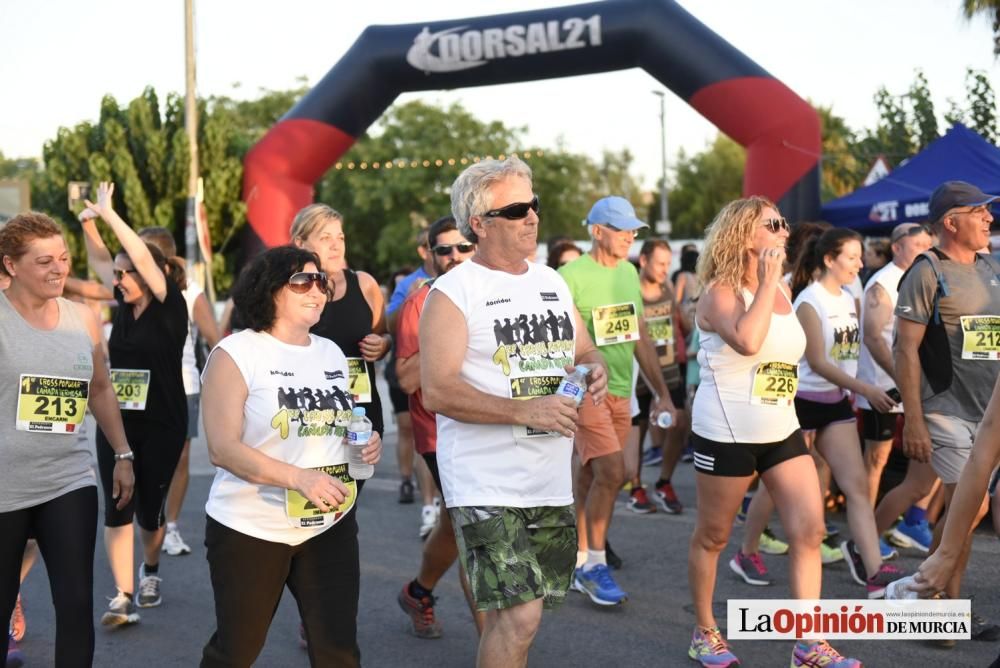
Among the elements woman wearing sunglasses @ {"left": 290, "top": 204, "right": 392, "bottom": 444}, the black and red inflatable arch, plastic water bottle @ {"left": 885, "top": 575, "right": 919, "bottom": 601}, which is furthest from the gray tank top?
the black and red inflatable arch

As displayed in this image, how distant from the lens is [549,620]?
5.27 metres

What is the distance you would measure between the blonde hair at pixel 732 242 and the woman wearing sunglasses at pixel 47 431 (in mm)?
2485

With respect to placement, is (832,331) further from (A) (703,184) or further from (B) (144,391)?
(A) (703,184)

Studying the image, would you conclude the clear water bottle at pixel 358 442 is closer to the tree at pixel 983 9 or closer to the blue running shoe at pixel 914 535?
the blue running shoe at pixel 914 535

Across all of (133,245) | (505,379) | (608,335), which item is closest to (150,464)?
(133,245)

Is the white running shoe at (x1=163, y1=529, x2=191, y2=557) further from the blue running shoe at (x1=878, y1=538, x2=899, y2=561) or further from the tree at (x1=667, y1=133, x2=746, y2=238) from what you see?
the tree at (x1=667, y1=133, x2=746, y2=238)

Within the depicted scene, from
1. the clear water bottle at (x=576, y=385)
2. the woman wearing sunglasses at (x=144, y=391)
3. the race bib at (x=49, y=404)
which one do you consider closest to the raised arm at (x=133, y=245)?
the woman wearing sunglasses at (x=144, y=391)

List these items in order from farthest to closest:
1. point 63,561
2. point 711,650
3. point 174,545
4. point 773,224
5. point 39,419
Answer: point 174,545, point 711,650, point 773,224, point 39,419, point 63,561

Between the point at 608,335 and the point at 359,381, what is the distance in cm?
196

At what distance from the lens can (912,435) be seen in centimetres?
485

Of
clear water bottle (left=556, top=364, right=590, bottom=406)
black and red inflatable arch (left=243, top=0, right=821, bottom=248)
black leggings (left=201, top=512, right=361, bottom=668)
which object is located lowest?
black leggings (left=201, top=512, right=361, bottom=668)

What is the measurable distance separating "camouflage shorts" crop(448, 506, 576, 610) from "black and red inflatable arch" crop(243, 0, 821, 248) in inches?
385

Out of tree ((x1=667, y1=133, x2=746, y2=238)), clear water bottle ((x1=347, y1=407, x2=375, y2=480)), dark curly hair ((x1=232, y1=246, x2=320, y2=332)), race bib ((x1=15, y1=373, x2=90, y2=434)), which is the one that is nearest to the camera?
clear water bottle ((x1=347, y1=407, x2=375, y2=480))

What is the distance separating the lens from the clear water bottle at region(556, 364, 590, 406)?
3186mm
